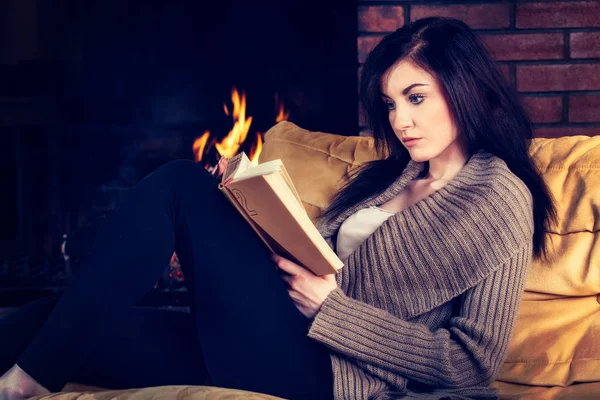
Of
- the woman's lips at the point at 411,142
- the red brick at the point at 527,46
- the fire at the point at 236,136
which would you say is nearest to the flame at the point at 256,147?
the fire at the point at 236,136

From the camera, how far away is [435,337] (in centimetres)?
106

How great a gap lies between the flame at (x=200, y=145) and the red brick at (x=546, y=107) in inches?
42.7

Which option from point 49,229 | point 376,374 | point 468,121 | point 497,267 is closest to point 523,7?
point 468,121

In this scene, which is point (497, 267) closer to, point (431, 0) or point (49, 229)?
point (431, 0)

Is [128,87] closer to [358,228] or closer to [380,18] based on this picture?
[380,18]

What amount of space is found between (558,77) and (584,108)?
11cm

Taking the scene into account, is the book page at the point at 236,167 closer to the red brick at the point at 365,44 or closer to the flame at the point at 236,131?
the red brick at the point at 365,44

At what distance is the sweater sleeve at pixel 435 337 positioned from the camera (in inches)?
41.3

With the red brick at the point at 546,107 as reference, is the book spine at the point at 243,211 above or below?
below

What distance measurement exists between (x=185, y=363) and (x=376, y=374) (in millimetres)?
364

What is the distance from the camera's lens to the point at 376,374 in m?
1.08

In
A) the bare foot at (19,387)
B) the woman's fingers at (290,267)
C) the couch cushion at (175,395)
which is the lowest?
the bare foot at (19,387)

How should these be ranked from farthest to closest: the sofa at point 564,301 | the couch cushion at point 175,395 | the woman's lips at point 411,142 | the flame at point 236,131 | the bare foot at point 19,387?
the flame at point 236,131 → the woman's lips at point 411,142 → the sofa at point 564,301 → the bare foot at point 19,387 → the couch cushion at point 175,395

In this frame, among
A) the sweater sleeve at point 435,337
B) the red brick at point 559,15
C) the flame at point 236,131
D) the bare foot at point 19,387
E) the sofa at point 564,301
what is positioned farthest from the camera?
the flame at point 236,131
